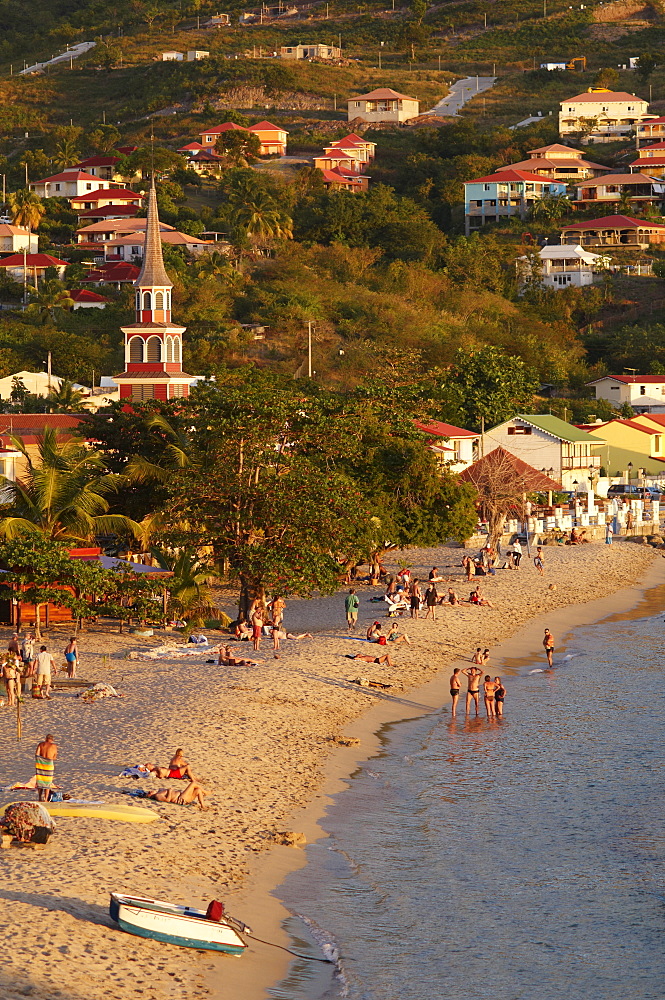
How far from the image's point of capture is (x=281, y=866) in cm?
1911

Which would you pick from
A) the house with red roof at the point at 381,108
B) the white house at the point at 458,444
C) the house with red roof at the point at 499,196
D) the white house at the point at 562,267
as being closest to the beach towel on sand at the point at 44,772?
the white house at the point at 458,444

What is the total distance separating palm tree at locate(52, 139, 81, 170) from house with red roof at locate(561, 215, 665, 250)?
43.0 meters

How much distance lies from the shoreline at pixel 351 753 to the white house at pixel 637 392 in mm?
35659

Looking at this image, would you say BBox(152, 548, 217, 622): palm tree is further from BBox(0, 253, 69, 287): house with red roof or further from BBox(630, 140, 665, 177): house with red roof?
BBox(630, 140, 665, 177): house with red roof

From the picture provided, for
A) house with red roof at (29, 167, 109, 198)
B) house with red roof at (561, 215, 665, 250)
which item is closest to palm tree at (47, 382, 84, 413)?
house with red roof at (29, 167, 109, 198)

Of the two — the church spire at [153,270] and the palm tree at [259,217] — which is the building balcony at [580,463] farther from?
the palm tree at [259,217]

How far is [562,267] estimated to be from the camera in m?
102

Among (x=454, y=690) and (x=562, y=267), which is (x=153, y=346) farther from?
(x=562, y=267)

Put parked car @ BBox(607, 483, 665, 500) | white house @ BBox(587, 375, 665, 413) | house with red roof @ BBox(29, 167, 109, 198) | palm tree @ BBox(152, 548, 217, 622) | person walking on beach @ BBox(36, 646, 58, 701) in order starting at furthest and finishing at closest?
house with red roof @ BBox(29, 167, 109, 198) → white house @ BBox(587, 375, 665, 413) → parked car @ BBox(607, 483, 665, 500) → palm tree @ BBox(152, 548, 217, 622) → person walking on beach @ BBox(36, 646, 58, 701)

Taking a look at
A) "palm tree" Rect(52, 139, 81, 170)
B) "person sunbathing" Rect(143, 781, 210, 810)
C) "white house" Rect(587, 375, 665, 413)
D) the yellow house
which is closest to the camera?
"person sunbathing" Rect(143, 781, 210, 810)

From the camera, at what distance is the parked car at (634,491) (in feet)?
219

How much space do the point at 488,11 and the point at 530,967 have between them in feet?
560

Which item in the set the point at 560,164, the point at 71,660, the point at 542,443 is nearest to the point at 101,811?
the point at 71,660

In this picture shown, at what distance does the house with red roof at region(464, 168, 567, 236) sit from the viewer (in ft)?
359
